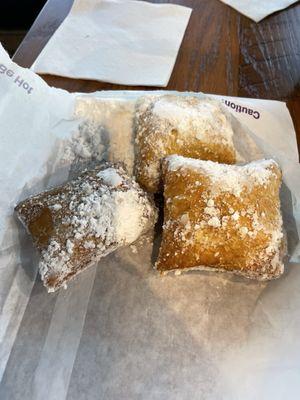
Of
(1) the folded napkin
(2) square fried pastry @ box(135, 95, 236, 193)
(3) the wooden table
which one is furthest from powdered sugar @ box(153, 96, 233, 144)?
(1) the folded napkin

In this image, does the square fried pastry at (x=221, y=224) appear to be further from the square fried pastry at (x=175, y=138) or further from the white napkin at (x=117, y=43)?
the white napkin at (x=117, y=43)

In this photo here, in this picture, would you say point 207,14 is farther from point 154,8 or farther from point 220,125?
point 220,125

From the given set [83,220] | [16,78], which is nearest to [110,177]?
[83,220]

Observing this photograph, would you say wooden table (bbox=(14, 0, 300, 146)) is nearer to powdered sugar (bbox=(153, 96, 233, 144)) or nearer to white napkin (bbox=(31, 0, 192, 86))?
white napkin (bbox=(31, 0, 192, 86))

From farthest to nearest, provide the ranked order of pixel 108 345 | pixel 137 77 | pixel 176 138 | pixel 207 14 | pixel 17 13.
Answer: pixel 17 13, pixel 207 14, pixel 137 77, pixel 176 138, pixel 108 345

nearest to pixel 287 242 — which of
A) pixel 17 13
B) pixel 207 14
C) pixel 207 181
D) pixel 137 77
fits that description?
pixel 207 181

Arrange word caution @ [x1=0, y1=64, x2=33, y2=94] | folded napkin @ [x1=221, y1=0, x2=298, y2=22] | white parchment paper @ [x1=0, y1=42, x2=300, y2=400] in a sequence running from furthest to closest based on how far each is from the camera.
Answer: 1. folded napkin @ [x1=221, y1=0, x2=298, y2=22]
2. word caution @ [x1=0, y1=64, x2=33, y2=94]
3. white parchment paper @ [x1=0, y1=42, x2=300, y2=400]

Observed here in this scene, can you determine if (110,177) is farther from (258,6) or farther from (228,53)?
(258,6)
